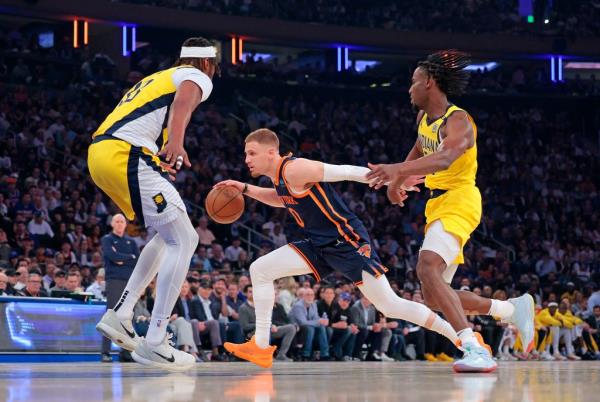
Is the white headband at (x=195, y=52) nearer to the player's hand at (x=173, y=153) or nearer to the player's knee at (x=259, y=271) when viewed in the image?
the player's hand at (x=173, y=153)

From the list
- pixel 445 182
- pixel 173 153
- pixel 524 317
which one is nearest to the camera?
pixel 173 153

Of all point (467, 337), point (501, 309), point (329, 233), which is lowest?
point (467, 337)

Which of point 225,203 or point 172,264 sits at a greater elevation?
point 225,203

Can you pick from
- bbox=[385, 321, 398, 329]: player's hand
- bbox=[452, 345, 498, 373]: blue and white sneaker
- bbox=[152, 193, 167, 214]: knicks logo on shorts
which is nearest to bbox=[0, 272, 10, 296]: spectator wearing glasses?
bbox=[152, 193, 167, 214]: knicks logo on shorts

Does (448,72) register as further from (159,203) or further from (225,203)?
(159,203)

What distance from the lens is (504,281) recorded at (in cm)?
2002

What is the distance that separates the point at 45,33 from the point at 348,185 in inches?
366

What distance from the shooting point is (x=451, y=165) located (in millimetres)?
6586

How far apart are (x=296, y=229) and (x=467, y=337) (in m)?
14.1

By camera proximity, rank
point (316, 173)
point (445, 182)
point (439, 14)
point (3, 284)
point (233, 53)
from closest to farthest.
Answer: point (316, 173)
point (445, 182)
point (3, 284)
point (233, 53)
point (439, 14)

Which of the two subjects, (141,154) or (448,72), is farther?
(448,72)

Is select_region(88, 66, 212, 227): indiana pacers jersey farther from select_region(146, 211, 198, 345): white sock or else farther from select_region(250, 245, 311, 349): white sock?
select_region(250, 245, 311, 349): white sock

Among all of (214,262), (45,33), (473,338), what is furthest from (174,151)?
(45,33)

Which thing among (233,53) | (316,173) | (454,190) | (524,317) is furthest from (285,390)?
(233,53)
